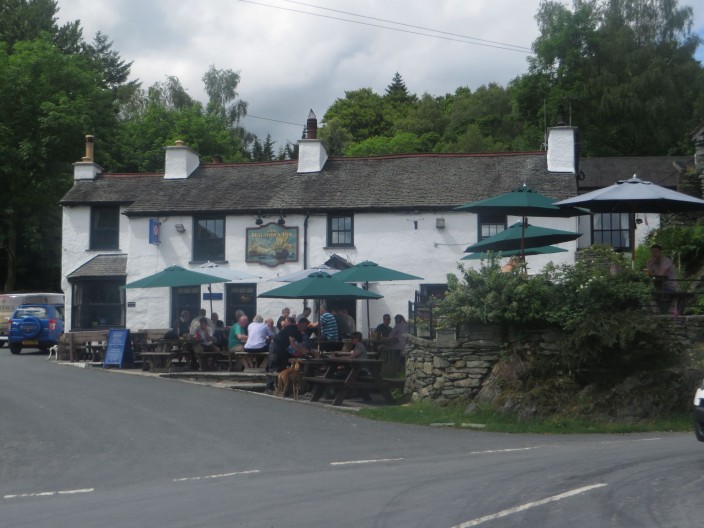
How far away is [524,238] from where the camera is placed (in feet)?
66.6

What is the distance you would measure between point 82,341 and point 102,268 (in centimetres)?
548

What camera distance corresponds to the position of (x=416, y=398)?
18.5 m

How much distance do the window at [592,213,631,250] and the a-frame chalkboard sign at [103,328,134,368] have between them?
49.6 ft

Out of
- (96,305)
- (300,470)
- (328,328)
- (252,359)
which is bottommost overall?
(300,470)

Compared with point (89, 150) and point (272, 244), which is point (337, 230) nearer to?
point (272, 244)

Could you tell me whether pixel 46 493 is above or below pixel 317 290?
below

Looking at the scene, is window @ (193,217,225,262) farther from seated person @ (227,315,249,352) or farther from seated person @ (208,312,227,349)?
seated person @ (227,315,249,352)

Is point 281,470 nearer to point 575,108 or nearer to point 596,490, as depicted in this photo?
point 596,490

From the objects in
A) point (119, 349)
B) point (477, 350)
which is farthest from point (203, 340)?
point (477, 350)

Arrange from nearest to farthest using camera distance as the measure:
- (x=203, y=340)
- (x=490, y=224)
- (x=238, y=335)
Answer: (x=203, y=340) < (x=238, y=335) < (x=490, y=224)

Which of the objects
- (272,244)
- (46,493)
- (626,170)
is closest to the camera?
(46,493)

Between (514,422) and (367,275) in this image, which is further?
(367,275)

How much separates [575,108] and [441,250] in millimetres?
32252

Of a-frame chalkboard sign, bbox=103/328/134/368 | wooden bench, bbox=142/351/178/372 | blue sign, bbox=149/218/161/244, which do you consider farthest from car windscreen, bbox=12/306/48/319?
wooden bench, bbox=142/351/178/372
